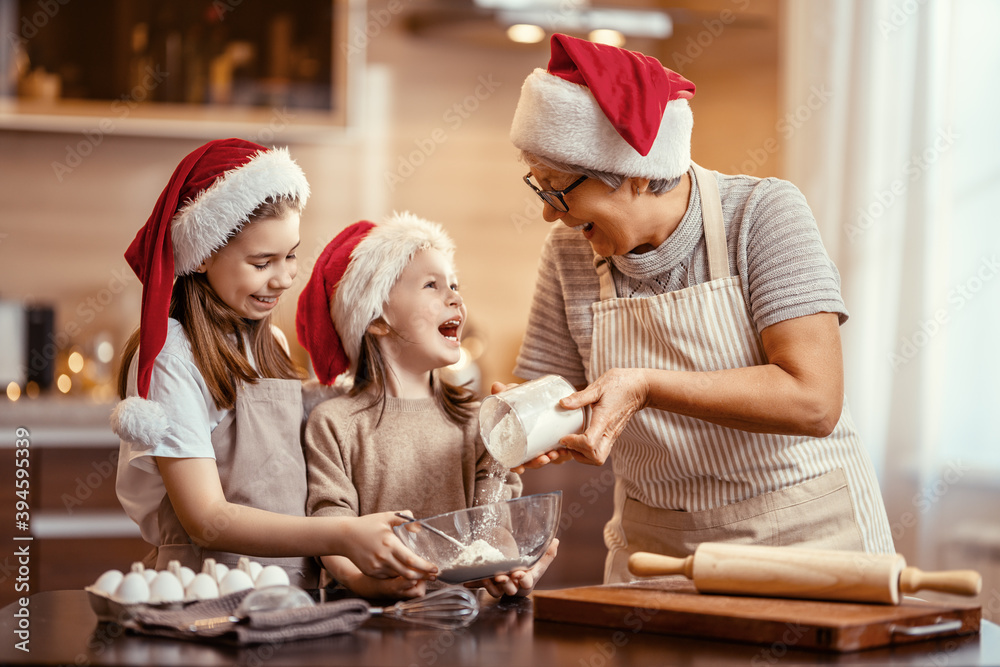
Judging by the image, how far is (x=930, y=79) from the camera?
2240 millimetres

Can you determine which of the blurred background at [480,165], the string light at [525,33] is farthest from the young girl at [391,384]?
the string light at [525,33]

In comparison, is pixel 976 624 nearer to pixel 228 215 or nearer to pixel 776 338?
pixel 776 338

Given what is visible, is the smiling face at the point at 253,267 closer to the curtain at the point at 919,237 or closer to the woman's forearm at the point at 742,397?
the woman's forearm at the point at 742,397

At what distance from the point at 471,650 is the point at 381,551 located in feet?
0.68

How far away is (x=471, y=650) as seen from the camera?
904mm

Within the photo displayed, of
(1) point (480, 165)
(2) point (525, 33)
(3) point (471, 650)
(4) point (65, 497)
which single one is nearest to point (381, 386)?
(3) point (471, 650)

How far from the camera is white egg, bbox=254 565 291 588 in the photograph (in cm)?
100

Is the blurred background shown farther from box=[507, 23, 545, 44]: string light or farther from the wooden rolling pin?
the wooden rolling pin

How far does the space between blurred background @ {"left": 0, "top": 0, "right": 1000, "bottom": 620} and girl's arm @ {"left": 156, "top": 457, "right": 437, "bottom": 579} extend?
870mm

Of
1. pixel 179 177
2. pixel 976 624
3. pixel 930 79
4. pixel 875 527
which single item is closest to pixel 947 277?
pixel 930 79

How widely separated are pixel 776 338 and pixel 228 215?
2.33 feet

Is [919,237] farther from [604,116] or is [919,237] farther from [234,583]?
[234,583]

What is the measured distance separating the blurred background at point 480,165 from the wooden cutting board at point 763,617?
46.6 inches

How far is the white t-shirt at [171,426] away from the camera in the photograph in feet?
3.91
